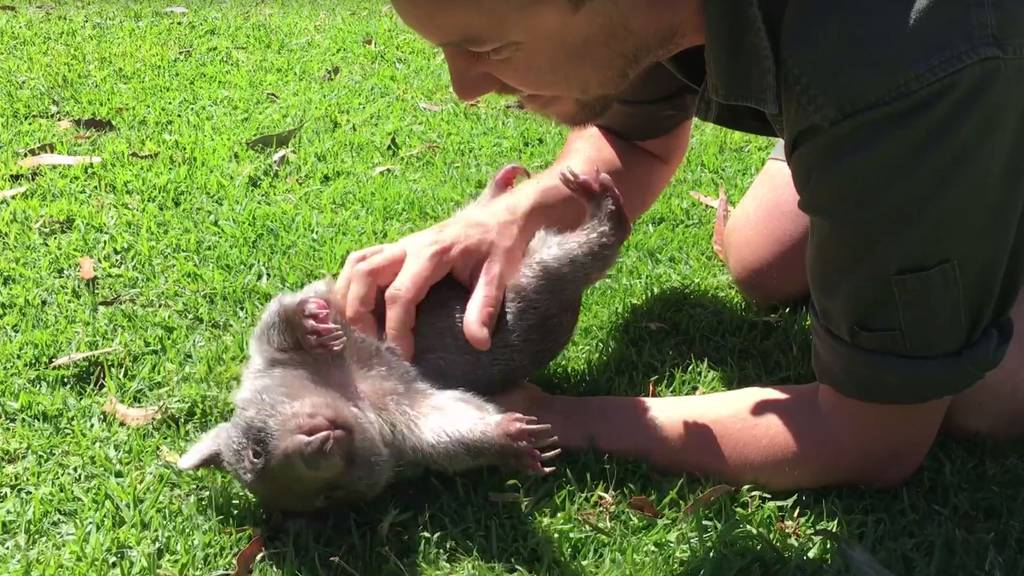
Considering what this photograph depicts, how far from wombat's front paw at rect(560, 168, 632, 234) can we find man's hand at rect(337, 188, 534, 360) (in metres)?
0.23

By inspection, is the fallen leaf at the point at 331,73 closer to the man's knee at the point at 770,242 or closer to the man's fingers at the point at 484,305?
the man's knee at the point at 770,242

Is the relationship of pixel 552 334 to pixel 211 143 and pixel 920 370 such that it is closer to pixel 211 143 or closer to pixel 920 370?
pixel 920 370

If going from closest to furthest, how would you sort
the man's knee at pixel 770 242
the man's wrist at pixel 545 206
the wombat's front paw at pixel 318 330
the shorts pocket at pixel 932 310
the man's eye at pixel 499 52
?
the shorts pocket at pixel 932 310, the man's eye at pixel 499 52, the wombat's front paw at pixel 318 330, the man's wrist at pixel 545 206, the man's knee at pixel 770 242

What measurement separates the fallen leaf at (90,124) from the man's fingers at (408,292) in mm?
2906

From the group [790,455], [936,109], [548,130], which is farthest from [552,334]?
[548,130]

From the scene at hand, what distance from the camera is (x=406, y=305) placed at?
8.52ft

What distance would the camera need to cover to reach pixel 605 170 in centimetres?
305

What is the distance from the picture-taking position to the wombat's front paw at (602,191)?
2797mm

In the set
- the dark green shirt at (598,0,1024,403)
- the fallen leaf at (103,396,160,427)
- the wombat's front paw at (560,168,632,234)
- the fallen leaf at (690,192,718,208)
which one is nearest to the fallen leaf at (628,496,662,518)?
the dark green shirt at (598,0,1024,403)

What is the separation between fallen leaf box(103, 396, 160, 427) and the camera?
2.74 metres

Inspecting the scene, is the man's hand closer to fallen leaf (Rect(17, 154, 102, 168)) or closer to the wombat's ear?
the wombat's ear

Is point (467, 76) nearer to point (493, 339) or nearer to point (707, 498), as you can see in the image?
point (493, 339)

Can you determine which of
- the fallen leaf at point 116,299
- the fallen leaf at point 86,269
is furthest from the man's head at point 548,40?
the fallen leaf at point 86,269

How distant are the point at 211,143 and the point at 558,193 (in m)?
2.29
